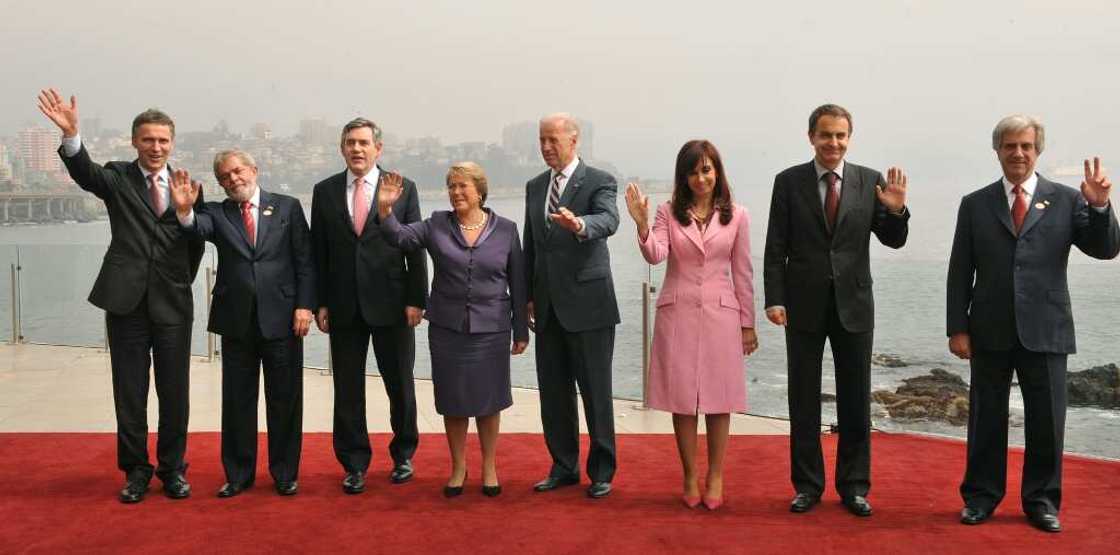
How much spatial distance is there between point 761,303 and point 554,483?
15.0ft

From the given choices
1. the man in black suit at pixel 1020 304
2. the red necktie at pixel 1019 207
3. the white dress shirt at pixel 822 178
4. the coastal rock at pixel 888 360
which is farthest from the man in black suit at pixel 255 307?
the coastal rock at pixel 888 360

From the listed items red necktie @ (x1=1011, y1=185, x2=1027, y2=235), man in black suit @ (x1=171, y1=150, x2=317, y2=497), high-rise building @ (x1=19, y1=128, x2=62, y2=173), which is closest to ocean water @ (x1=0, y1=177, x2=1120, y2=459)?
high-rise building @ (x1=19, y1=128, x2=62, y2=173)

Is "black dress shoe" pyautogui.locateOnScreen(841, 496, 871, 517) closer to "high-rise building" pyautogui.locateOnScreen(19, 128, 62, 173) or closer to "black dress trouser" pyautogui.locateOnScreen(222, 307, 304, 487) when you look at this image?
"black dress trouser" pyautogui.locateOnScreen(222, 307, 304, 487)

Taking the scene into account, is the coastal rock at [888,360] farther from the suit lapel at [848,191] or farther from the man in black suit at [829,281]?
the suit lapel at [848,191]

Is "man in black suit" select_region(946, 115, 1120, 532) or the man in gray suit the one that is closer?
"man in black suit" select_region(946, 115, 1120, 532)

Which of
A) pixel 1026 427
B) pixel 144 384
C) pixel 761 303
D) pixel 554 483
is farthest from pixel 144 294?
pixel 761 303

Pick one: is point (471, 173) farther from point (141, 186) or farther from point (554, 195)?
point (141, 186)

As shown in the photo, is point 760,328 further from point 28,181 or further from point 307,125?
point 28,181

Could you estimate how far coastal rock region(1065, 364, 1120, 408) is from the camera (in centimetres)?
707

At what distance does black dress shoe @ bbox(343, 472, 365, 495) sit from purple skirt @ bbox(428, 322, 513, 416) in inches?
16.6

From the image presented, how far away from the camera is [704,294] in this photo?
12.3ft

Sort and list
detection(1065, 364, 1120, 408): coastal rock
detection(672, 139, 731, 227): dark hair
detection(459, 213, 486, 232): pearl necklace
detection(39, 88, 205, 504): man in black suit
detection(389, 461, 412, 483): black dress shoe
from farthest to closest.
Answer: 1. detection(1065, 364, 1120, 408): coastal rock
2. detection(389, 461, 412, 483): black dress shoe
3. detection(459, 213, 486, 232): pearl necklace
4. detection(39, 88, 205, 504): man in black suit
5. detection(672, 139, 731, 227): dark hair

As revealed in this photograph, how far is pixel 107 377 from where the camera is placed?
6.94 meters

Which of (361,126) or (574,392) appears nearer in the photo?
(361,126)
